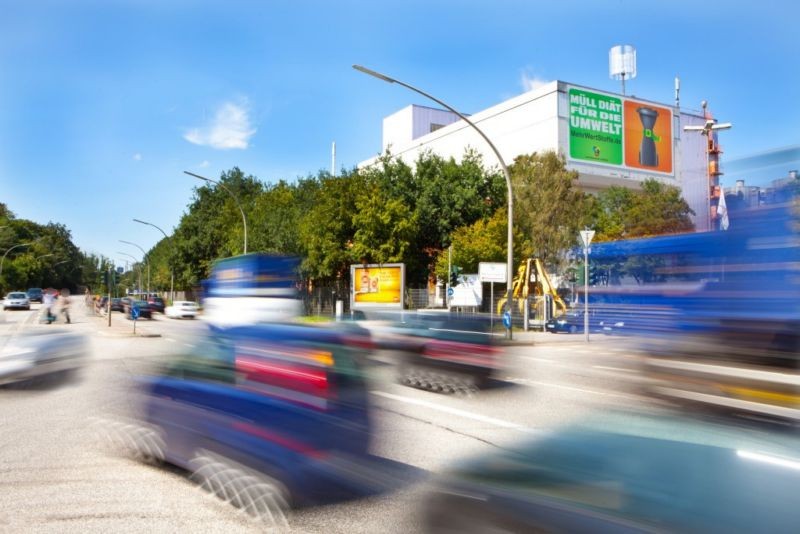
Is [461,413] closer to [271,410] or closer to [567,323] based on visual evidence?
[271,410]

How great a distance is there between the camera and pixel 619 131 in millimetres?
55656

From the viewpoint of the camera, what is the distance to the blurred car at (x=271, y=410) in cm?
437

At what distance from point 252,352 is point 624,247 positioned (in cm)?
496

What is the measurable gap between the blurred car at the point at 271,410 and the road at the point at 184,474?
0.34m

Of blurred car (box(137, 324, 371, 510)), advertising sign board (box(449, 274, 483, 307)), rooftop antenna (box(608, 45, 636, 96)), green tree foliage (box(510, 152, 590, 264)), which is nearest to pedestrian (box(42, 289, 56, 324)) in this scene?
advertising sign board (box(449, 274, 483, 307))

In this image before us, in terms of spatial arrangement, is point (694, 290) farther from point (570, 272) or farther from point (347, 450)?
point (570, 272)

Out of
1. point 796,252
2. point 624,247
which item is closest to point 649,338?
point 796,252

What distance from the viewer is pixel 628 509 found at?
219 cm

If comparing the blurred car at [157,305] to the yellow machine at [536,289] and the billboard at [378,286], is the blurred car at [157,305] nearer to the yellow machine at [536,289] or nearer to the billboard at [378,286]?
the billboard at [378,286]

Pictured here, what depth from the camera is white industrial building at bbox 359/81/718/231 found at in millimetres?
52625

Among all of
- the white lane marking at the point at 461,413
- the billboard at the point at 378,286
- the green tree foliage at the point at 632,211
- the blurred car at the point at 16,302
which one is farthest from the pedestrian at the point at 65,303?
the green tree foliage at the point at 632,211

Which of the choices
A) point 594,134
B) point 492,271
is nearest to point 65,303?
point 492,271

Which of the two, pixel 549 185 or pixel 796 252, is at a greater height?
pixel 549 185

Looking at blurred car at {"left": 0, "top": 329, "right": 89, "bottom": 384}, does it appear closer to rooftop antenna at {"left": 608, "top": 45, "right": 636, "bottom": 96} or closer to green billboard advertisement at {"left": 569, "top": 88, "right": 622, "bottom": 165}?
green billboard advertisement at {"left": 569, "top": 88, "right": 622, "bottom": 165}
